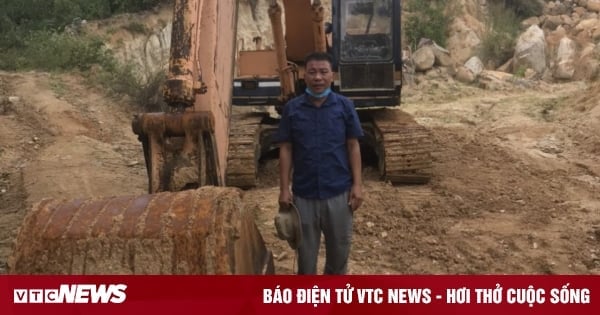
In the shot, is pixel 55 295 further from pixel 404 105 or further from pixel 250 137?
Result: pixel 404 105

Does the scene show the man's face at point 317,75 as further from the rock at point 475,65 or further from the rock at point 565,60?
the rock at point 565,60

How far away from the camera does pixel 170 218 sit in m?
3.11

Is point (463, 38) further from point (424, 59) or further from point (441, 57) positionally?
point (424, 59)

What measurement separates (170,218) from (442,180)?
521 centimetres

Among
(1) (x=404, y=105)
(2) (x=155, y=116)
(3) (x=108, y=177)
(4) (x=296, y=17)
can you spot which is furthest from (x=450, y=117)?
(2) (x=155, y=116)

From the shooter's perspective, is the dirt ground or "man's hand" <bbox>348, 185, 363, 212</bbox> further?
the dirt ground

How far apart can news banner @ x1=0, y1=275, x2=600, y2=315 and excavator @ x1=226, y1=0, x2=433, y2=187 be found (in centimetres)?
433

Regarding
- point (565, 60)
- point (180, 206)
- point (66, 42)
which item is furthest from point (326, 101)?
point (565, 60)

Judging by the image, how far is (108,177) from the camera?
8391mm

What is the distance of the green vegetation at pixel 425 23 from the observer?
22797mm

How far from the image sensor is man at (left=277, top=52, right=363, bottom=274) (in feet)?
12.4

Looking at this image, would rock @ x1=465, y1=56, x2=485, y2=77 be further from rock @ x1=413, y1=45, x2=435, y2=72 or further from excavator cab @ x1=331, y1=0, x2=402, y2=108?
excavator cab @ x1=331, y1=0, x2=402, y2=108

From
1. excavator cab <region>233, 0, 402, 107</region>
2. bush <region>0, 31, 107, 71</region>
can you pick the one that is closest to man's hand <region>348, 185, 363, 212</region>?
excavator cab <region>233, 0, 402, 107</region>

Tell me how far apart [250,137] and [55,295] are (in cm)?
497
